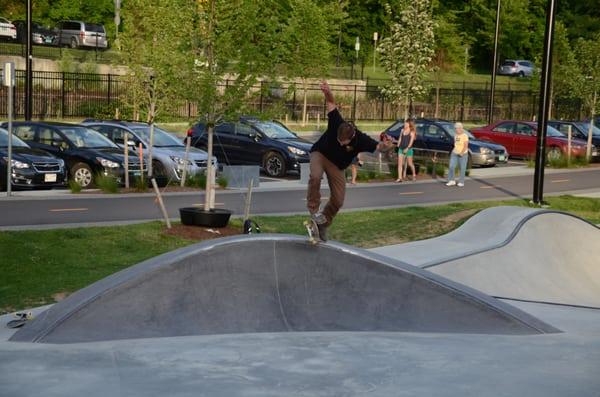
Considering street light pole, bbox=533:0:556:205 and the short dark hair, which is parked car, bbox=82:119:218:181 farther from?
the short dark hair

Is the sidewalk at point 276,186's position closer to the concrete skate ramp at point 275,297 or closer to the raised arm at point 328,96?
the raised arm at point 328,96

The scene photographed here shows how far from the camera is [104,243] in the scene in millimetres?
14375

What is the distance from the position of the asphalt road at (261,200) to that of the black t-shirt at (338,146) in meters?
7.56

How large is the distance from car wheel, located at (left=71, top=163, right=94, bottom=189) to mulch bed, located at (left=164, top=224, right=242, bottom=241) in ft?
22.9

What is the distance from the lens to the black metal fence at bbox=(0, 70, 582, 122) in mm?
42000

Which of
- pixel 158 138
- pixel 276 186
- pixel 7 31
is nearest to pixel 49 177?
pixel 158 138

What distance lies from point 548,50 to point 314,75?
2720 centimetres

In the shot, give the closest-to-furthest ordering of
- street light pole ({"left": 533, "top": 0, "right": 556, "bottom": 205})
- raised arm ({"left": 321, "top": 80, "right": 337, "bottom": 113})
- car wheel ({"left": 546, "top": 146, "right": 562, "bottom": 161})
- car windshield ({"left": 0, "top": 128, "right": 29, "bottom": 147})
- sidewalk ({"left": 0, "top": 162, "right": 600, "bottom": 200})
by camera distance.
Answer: raised arm ({"left": 321, "top": 80, "right": 337, "bottom": 113}) → sidewalk ({"left": 0, "top": 162, "right": 600, "bottom": 200}) → street light pole ({"left": 533, "top": 0, "right": 556, "bottom": 205}) → car windshield ({"left": 0, "top": 128, "right": 29, "bottom": 147}) → car wheel ({"left": 546, "top": 146, "right": 562, "bottom": 161})

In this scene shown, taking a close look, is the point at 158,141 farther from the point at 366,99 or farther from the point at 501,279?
the point at 366,99

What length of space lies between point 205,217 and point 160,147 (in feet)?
29.6

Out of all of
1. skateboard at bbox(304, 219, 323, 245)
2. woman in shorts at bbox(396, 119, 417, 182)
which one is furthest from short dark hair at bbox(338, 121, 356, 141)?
woman in shorts at bbox(396, 119, 417, 182)

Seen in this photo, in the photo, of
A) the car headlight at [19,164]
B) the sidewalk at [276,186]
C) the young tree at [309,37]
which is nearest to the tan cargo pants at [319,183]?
the sidewalk at [276,186]

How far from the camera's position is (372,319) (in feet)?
30.7

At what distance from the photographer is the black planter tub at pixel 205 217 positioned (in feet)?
52.4
